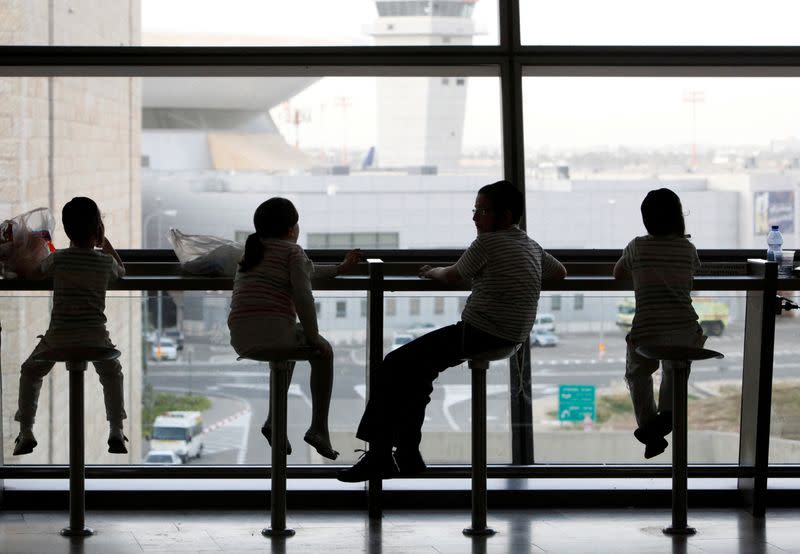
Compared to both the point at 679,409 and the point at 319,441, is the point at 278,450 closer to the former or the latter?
the point at 319,441

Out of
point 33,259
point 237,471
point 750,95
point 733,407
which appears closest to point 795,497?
point 733,407

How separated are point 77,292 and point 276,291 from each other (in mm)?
768

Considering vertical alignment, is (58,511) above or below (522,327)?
below

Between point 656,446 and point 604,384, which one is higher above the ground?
point 604,384

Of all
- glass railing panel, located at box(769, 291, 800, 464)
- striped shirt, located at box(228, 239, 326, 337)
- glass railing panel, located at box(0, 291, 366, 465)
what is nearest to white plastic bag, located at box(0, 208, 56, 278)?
glass railing panel, located at box(0, 291, 366, 465)

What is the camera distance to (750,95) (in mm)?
5289

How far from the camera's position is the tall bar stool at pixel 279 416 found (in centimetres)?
393

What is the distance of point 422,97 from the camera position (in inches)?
205

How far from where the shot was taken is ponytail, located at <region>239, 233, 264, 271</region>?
4047 millimetres

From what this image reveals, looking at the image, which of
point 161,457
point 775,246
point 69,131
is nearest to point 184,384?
point 161,457

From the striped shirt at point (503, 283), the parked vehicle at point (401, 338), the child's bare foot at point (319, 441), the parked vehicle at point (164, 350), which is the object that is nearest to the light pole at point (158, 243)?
the parked vehicle at point (164, 350)

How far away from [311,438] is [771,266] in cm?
203

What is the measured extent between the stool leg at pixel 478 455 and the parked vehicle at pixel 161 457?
1378 millimetres

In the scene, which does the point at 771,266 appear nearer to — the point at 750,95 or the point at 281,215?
the point at 750,95
